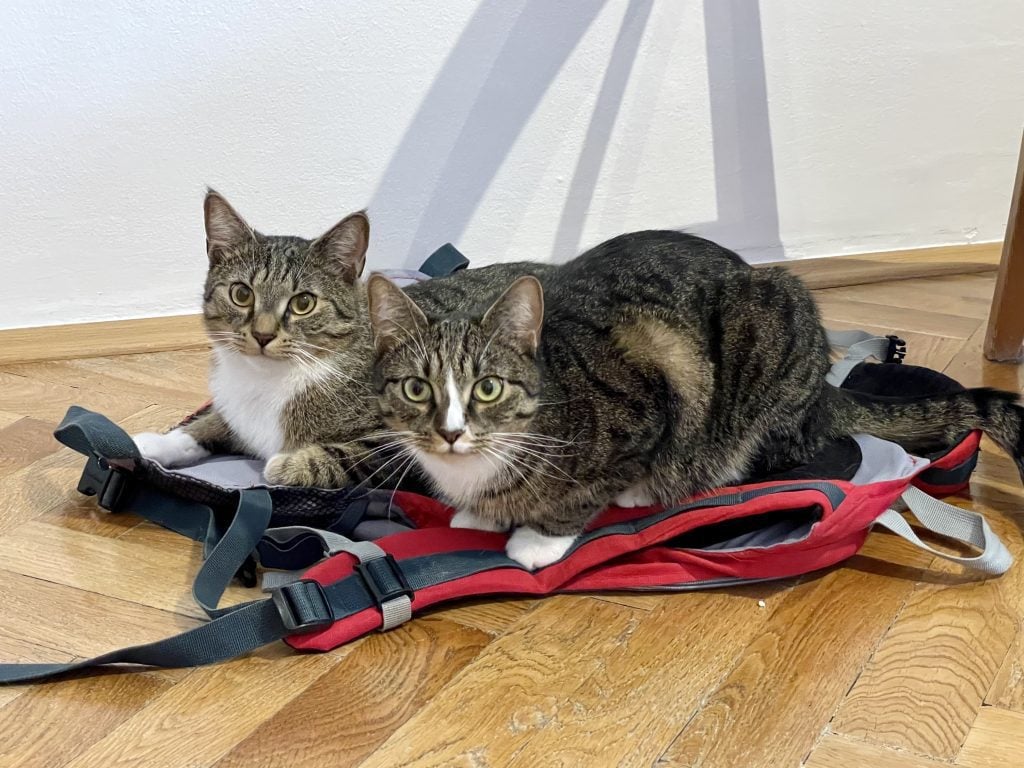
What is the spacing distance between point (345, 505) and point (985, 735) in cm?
80

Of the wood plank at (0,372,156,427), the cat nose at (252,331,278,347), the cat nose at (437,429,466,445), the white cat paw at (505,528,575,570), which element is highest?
the cat nose at (252,331,278,347)

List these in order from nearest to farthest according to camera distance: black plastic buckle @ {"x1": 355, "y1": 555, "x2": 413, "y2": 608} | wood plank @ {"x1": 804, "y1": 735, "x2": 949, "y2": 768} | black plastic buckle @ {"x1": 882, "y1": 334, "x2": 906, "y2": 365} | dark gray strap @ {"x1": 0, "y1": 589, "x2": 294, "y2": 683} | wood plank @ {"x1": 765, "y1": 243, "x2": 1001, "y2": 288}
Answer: wood plank @ {"x1": 804, "y1": 735, "x2": 949, "y2": 768} < dark gray strap @ {"x1": 0, "y1": 589, "x2": 294, "y2": 683} < black plastic buckle @ {"x1": 355, "y1": 555, "x2": 413, "y2": 608} < black plastic buckle @ {"x1": 882, "y1": 334, "x2": 906, "y2": 365} < wood plank @ {"x1": 765, "y1": 243, "x2": 1001, "y2": 288}

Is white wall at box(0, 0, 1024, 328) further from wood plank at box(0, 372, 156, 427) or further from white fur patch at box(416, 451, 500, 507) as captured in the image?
white fur patch at box(416, 451, 500, 507)

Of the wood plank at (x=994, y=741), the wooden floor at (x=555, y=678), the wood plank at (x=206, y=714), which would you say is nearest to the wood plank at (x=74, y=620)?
the wooden floor at (x=555, y=678)

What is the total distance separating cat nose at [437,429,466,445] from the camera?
1196mm

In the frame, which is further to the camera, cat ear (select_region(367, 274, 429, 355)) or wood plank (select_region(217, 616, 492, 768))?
cat ear (select_region(367, 274, 429, 355))

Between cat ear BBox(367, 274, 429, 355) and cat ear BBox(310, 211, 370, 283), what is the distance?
23 centimetres

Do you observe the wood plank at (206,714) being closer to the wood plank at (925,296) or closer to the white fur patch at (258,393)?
the white fur patch at (258,393)

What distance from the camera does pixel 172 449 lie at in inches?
61.1

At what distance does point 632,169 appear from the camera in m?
2.30

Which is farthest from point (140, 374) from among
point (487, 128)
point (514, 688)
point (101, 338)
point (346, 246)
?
point (514, 688)

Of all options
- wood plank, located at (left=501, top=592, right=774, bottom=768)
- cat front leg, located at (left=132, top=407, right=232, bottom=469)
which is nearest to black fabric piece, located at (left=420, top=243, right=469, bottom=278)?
cat front leg, located at (left=132, top=407, right=232, bottom=469)

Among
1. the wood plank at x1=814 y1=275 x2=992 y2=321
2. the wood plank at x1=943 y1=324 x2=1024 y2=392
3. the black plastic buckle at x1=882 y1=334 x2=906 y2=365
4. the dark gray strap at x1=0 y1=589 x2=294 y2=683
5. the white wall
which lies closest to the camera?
the dark gray strap at x1=0 y1=589 x2=294 y2=683

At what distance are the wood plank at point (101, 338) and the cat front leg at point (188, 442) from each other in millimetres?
547
